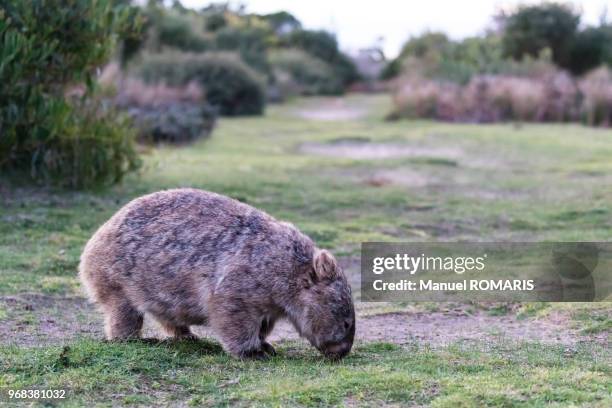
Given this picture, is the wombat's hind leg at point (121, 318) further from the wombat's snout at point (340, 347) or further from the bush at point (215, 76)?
the bush at point (215, 76)

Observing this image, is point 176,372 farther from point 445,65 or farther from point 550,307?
point 445,65

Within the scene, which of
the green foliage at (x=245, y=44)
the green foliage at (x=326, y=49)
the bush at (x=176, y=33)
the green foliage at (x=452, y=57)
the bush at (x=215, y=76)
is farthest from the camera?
the green foliage at (x=326, y=49)

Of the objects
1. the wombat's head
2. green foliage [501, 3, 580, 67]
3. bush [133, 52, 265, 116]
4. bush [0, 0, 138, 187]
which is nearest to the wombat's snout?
the wombat's head

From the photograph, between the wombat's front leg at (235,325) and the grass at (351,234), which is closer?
the grass at (351,234)

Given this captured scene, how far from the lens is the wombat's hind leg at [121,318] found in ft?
21.1

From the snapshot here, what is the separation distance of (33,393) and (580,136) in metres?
20.6

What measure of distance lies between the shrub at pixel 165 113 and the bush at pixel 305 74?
19540 mm

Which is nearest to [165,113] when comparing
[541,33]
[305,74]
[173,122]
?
[173,122]

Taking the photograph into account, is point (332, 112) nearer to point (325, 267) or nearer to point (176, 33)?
point (176, 33)

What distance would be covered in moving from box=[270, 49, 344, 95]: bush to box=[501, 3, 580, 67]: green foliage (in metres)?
10.6

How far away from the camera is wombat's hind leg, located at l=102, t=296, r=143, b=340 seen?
642 centimetres

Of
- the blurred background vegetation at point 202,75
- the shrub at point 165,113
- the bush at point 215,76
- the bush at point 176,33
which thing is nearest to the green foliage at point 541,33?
the blurred background vegetation at point 202,75

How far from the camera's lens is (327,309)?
6156 mm

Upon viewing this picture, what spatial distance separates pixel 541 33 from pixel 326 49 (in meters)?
18.7
